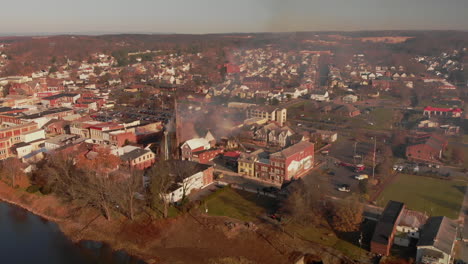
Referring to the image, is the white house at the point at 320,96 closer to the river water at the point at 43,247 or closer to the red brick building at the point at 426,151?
the red brick building at the point at 426,151

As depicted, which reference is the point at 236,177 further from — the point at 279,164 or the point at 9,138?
the point at 9,138

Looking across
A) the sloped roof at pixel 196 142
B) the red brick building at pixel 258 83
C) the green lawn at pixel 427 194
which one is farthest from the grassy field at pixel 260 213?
the red brick building at pixel 258 83

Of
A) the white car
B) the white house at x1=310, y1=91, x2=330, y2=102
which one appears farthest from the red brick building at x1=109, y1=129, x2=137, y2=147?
the white house at x1=310, y1=91, x2=330, y2=102

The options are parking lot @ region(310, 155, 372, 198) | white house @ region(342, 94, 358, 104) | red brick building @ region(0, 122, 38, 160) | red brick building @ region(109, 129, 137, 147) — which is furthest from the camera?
white house @ region(342, 94, 358, 104)

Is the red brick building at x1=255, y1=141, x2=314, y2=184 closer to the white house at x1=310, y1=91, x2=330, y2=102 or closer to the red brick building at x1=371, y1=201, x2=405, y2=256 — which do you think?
the red brick building at x1=371, y1=201, x2=405, y2=256

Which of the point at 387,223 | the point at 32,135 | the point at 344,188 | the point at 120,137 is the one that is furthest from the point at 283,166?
the point at 32,135
